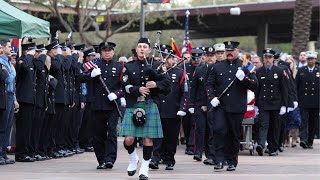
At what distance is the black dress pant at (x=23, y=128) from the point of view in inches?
725

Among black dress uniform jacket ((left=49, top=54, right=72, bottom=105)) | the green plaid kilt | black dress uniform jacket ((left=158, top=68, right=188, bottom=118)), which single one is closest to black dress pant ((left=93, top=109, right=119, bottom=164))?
black dress uniform jacket ((left=158, top=68, right=188, bottom=118))

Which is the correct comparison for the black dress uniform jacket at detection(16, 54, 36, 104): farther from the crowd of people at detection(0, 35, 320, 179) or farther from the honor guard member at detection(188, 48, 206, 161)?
the honor guard member at detection(188, 48, 206, 161)

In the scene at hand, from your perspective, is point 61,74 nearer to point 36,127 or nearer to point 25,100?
point 36,127

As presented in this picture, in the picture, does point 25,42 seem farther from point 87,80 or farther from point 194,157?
point 194,157

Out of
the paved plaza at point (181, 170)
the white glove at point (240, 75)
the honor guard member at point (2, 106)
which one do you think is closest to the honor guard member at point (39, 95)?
the paved plaza at point (181, 170)

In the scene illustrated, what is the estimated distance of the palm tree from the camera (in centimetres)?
3241

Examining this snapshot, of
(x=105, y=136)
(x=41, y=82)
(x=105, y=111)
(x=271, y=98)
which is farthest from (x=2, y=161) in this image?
(x=271, y=98)

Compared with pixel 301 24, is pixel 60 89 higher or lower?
lower

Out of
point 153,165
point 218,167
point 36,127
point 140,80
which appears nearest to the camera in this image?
point 140,80

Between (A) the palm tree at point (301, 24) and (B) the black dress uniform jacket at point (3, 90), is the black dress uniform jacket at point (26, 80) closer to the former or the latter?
(B) the black dress uniform jacket at point (3, 90)

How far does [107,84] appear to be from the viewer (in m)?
17.0

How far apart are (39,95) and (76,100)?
2808 mm

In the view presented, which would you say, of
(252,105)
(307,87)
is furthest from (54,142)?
(307,87)

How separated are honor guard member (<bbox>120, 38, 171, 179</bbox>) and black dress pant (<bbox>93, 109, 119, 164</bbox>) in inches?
56.9
